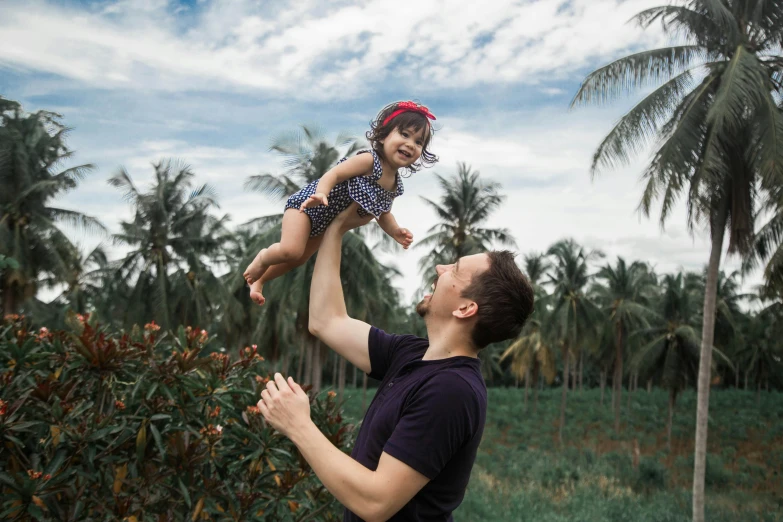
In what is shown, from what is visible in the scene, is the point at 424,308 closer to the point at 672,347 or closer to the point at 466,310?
the point at 466,310

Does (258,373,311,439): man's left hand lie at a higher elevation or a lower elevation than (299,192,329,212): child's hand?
lower

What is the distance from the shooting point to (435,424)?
182cm

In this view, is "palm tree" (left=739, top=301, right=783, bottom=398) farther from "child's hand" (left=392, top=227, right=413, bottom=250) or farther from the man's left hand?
the man's left hand

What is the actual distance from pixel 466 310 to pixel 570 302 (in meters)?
28.0

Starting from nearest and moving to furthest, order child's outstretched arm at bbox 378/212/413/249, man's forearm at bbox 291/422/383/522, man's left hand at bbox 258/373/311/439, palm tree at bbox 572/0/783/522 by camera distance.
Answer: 1. man's forearm at bbox 291/422/383/522
2. man's left hand at bbox 258/373/311/439
3. child's outstretched arm at bbox 378/212/413/249
4. palm tree at bbox 572/0/783/522

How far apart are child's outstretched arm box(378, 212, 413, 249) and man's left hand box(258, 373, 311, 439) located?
106 cm

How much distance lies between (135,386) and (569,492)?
15.9m

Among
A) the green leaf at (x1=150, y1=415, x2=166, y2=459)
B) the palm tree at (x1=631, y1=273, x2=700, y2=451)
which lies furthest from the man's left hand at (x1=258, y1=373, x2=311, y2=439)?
the palm tree at (x1=631, y1=273, x2=700, y2=451)

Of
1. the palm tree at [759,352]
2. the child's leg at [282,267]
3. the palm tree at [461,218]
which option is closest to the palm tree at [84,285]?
the palm tree at [461,218]

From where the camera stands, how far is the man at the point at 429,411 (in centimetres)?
178

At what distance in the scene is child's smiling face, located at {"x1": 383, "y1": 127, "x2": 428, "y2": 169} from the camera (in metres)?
2.60

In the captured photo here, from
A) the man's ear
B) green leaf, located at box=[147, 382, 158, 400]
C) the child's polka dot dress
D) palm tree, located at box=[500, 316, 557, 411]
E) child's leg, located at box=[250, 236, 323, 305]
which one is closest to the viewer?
the man's ear

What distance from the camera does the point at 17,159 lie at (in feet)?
68.0

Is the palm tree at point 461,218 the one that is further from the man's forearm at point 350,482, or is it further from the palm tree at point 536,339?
the man's forearm at point 350,482
